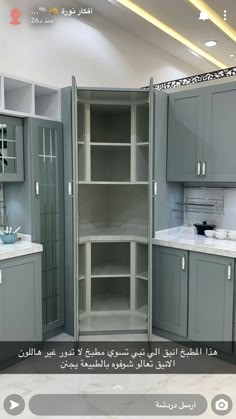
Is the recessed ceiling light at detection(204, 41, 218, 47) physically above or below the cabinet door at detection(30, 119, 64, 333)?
above

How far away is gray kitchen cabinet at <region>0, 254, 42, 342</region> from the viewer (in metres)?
2.41

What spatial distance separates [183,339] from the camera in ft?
9.44

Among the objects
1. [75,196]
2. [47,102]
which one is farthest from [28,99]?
[75,196]

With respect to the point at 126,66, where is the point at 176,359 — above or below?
below

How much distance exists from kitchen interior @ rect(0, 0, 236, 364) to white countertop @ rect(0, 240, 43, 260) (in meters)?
0.01

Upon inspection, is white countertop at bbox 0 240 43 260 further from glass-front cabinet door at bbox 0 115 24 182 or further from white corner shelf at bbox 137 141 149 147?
white corner shelf at bbox 137 141 149 147

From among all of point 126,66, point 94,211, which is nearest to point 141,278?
point 94,211

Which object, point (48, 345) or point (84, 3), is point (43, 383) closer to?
point (48, 345)

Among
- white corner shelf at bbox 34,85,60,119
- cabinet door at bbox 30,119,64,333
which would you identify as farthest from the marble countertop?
white corner shelf at bbox 34,85,60,119

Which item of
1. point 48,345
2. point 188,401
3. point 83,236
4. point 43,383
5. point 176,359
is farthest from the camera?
point 83,236

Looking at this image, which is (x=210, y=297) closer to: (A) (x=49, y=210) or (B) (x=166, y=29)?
(A) (x=49, y=210)

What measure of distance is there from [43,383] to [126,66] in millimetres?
3343

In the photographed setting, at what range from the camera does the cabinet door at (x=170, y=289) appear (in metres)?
2.84

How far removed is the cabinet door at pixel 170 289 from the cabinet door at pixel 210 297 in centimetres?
7
